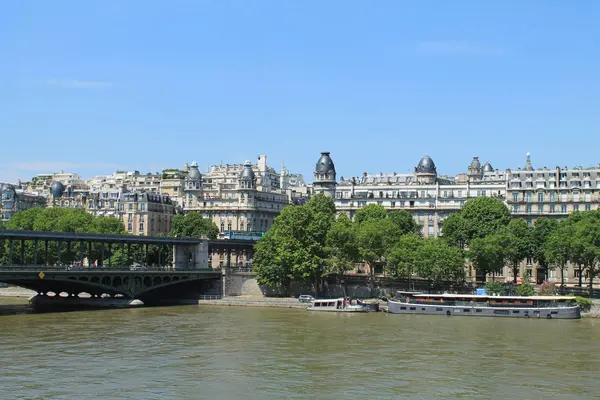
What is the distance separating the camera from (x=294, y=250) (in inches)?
4279

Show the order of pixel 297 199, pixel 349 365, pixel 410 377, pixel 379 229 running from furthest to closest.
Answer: pixel 297 199 → pixel 379 229 → pixel 349 365 → pixel 410 377

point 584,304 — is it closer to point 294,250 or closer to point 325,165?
point 294,250

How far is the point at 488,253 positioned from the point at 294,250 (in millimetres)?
23072

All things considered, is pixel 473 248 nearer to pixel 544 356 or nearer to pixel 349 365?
pixel 544 356

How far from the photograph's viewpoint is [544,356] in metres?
61.9

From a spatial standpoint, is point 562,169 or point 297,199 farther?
point 297,199

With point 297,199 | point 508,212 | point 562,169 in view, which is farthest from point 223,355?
point 297,199

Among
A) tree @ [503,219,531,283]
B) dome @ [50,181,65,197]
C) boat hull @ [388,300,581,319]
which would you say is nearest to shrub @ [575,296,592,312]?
boat hull @ [388,300,581,319]

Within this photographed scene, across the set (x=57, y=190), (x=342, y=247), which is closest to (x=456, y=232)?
(x=342, y=247)

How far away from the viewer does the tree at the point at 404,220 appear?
132 m

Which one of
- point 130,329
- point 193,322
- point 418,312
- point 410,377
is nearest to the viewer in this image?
point 410,377

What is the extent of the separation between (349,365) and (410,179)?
416 feet

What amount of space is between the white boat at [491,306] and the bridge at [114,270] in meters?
27.6

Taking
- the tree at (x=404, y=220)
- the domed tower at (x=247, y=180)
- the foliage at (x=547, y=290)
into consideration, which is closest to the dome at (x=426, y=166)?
the domed tower at (x=247, y=180)
